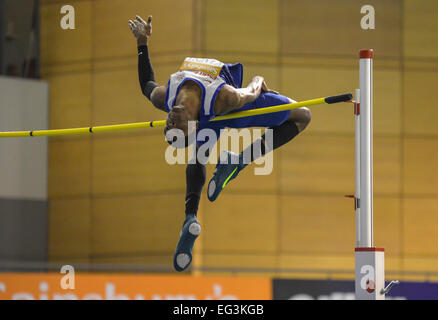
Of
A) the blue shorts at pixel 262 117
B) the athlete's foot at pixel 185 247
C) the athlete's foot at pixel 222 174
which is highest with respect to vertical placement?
the blue shorts at pixel 262 117

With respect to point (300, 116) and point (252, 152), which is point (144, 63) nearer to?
point (252, 152)

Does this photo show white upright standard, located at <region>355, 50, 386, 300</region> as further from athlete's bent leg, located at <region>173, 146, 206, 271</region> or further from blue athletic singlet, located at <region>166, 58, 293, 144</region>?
athlete's bent leg, located at <region>173, 146, 206, 271</region>

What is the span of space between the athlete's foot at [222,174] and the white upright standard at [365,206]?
121 centimetres

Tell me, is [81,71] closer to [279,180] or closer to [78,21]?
[78,21]

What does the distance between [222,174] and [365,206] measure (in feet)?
4.48

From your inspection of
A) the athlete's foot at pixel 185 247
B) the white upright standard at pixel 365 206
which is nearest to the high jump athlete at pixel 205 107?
the athlete's foot at pixel 185 247

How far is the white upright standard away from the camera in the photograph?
6785mm

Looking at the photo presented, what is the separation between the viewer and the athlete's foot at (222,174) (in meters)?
7.72

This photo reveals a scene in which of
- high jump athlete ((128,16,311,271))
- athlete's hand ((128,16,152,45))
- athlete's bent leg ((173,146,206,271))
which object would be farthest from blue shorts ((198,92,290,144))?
athlete's hand ((128,16,152,45))

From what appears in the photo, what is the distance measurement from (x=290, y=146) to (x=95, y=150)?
3.10 meters

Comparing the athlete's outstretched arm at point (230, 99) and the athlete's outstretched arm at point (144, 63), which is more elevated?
the athlete's outstretched arm at point (144, 63)

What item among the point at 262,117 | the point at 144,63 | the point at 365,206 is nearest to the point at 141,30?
the point at 144,63

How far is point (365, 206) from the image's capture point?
22.8ft

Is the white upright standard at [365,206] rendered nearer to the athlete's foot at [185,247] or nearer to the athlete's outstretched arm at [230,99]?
the athlete's outstretched arm at [230,99]
